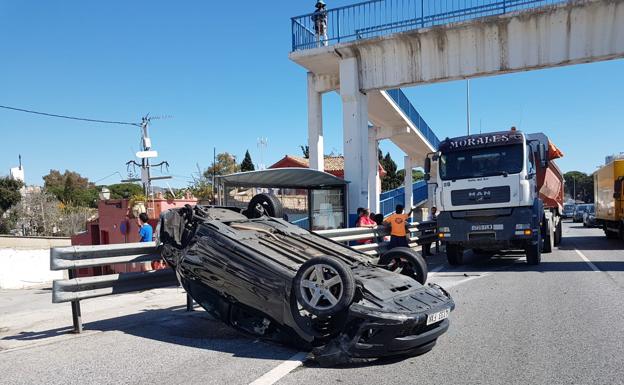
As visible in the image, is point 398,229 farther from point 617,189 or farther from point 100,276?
point 617,189

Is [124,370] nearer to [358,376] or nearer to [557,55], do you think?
[358,376]

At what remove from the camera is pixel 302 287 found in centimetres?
484

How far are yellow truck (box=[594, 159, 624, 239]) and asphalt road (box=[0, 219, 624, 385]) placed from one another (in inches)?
485

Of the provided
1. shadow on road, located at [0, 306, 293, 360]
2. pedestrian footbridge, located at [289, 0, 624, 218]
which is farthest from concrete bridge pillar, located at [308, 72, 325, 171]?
shadow on road, located at [0, 306, 293, 360]

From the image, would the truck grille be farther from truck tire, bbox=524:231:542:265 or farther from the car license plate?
the car license plate

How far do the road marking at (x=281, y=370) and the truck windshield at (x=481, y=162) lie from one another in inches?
339

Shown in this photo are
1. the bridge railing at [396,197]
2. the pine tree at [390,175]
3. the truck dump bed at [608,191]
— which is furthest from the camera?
the pine tree at [390,175]

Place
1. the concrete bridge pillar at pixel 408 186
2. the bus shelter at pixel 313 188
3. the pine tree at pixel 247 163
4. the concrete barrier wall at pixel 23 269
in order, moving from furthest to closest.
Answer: the pine tree at pixel 247 163 → the concrete bridge pillar at pixel 408 186 → the concrete barrier wall at pixel 23 269 → the bus shelter at pixel 313 188

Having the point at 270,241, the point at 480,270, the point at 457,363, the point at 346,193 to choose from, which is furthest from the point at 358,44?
the point at 457,363

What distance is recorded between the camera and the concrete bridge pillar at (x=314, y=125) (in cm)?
1753

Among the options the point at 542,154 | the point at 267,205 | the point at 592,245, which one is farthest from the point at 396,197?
the point at 267,205

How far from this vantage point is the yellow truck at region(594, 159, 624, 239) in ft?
60.7

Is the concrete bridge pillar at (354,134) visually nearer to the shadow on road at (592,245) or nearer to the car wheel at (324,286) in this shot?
the shadow on road at (592,245)

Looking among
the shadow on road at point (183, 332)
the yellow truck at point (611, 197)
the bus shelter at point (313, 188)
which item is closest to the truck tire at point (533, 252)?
the bus shelter at point (313, 188)
